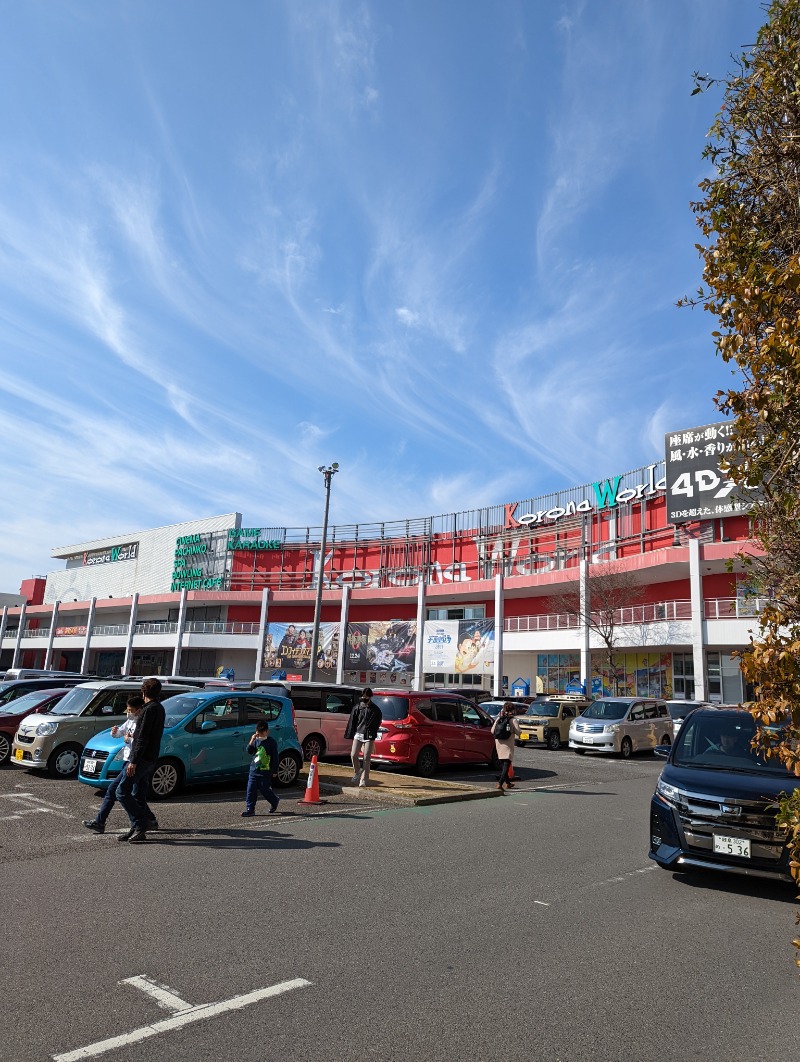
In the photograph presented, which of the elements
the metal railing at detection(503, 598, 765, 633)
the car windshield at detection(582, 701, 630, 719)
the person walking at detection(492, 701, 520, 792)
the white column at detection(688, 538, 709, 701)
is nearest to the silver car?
the person walking at detection(492, 701, 520, 792)

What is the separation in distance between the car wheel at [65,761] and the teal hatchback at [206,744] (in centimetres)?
222

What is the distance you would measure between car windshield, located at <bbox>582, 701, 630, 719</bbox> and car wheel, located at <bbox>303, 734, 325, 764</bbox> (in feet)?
34.6

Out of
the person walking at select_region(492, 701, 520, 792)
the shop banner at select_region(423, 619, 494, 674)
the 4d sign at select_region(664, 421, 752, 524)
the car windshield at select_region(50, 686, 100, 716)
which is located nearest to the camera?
the car windshield at select_region(50, 686, 100, 716)

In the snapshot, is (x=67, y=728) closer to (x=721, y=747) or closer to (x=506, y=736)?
(x=506, y=736)

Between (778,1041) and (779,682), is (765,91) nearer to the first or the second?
(779,682)

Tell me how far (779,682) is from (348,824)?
298 inches

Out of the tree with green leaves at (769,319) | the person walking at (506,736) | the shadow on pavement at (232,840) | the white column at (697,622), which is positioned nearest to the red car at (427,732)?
the person walking at (506,736)

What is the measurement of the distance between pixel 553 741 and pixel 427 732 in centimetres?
1068

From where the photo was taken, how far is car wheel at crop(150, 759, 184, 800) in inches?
447

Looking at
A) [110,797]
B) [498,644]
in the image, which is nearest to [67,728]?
[110,797]

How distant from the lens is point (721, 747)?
8.05 meters

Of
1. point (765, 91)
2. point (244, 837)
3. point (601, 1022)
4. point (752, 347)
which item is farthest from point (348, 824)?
point (765, 91)

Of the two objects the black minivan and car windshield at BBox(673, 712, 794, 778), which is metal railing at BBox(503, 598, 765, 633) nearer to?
car windshield at BBox(673, 712, 794, 778)

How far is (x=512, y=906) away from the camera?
20.7 feet
